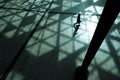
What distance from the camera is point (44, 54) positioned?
4523mm

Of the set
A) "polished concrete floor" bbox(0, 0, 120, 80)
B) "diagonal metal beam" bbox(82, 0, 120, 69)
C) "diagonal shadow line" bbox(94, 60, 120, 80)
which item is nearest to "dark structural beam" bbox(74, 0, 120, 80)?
"diagonal metal beam" bbox(82, 0, 120, 69)

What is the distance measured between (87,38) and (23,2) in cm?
380

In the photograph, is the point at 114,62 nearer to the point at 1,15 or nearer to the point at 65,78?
the point at 65,78

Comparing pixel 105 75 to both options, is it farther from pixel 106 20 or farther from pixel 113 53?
pixel 106 20

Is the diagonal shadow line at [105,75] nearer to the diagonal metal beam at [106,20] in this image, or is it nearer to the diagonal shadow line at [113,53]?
the diagonal shadow line at [113,53]

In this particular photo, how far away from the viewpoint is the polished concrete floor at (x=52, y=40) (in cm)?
403

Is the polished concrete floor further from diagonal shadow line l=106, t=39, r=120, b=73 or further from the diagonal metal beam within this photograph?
the diagonal metal beam

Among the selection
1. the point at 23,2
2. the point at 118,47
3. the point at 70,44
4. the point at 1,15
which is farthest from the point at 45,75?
the point at 23,2

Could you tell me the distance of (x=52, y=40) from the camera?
16.5ft

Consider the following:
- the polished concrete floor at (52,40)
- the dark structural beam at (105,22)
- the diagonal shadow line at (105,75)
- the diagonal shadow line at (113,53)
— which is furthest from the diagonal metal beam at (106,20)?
the diagonal shadow line at (113,53)

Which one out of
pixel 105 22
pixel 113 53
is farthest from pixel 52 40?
pixel 105 22

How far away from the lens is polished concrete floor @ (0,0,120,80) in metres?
4.03

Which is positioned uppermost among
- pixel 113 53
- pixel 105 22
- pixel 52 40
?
pixel 105 22

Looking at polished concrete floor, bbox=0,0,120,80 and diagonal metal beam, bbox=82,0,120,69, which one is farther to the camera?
polished concrete floor, bbox=0,0,120,80
